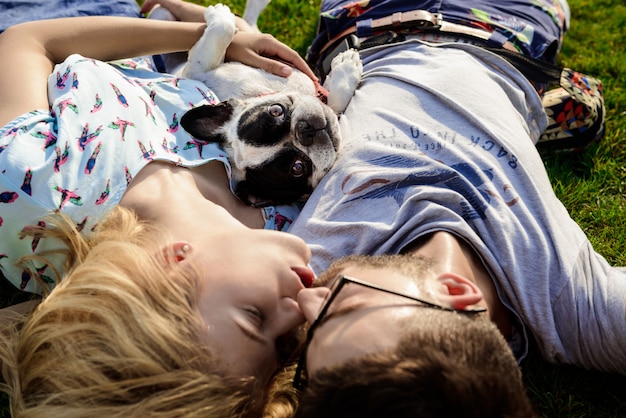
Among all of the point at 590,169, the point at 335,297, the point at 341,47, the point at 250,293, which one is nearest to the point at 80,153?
the point at 250,293

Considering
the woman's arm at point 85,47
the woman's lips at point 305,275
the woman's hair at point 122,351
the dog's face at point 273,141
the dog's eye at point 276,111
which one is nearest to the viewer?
the woman's hair at point 122,351

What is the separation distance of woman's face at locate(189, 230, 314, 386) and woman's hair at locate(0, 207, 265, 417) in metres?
0.05

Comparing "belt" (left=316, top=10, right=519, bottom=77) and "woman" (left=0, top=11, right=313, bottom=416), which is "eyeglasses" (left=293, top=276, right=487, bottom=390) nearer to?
"woman" (left=0, top=11, right=313, bottom=416)

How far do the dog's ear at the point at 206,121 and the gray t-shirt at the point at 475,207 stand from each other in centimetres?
61

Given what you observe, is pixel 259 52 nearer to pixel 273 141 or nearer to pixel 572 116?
pixel 273 141

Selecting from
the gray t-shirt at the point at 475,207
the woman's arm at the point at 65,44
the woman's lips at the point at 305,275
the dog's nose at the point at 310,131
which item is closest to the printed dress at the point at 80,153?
the woman's arm at the point at 65,44

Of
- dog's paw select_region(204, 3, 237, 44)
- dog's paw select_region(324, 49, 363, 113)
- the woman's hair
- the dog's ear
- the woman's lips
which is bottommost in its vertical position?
the woman's hair

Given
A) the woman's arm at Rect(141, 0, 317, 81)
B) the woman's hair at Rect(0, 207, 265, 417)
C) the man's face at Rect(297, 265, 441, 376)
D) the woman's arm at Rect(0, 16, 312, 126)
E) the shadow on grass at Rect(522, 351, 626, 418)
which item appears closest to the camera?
the man's face at Rect(297, 265, 441, 376)

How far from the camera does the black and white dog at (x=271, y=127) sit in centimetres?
258

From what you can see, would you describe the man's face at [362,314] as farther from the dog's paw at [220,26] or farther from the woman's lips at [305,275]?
the dog's paw at [220,26]

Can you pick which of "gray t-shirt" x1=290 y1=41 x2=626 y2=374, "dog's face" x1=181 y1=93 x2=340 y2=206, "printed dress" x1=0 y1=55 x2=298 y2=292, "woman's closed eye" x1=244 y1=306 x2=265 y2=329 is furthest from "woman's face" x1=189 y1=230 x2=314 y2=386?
"dog's face" x1=181 y1=93 x2=340 y2=206

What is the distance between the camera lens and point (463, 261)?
6.48ft

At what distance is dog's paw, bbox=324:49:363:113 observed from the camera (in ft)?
Result: 9.57

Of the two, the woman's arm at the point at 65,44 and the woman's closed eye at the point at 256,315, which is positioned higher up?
the woman's arm at the point at 65,44
